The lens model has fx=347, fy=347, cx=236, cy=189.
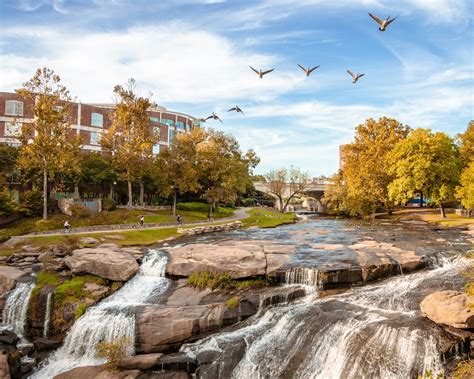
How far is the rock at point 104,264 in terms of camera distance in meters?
22.0

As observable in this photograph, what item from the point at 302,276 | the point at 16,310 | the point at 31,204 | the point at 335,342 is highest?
the point at 31,204

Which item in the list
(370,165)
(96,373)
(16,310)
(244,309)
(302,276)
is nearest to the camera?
(96,373)

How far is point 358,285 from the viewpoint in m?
20.4

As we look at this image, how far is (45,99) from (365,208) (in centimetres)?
5267

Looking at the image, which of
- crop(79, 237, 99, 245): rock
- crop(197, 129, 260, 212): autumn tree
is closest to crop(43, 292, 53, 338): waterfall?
crop(79, 237, 99, 245): rock

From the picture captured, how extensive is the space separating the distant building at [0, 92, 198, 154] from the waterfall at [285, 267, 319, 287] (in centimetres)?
3782

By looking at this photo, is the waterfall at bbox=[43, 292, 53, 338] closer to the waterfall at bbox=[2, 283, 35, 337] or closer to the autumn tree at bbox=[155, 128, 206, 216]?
the waterfall at bbox=[2, 283, 35, 337]

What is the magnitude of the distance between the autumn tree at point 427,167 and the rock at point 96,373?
48.2 m

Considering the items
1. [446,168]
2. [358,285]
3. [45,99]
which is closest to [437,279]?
[358,285]

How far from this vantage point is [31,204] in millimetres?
40688

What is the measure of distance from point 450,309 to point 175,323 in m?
11.9

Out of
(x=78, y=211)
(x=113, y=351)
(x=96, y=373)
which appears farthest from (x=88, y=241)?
(x=96, y=373)

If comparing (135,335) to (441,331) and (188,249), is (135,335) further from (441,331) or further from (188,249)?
(441,331)

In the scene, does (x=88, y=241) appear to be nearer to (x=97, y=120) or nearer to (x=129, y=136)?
(x=129, y=136)
